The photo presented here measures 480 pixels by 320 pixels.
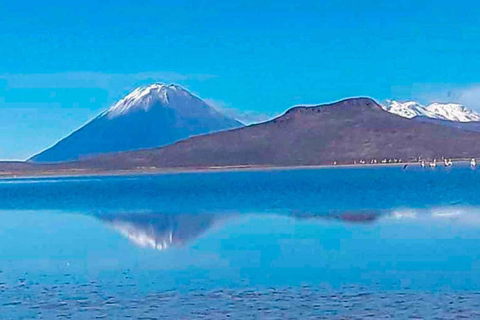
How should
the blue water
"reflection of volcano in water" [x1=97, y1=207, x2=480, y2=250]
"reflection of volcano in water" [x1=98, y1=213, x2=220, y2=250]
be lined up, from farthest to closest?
1. "reflection of volcano in water" [x1=97, y1=207, x2=480, y2=250]
2. "reflection of volcano in water" [x1=98, y1=213, x2=220, y2=250]
3. the blue water

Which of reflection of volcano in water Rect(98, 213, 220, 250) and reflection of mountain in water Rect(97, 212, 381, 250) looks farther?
reflection of mountain in water Rect(97, 212, 381, 250)

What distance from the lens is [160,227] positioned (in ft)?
113

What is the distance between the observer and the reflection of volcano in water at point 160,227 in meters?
29.0

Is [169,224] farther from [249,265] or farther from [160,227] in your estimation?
[249,265]

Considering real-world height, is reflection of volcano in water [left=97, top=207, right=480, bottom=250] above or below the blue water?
above

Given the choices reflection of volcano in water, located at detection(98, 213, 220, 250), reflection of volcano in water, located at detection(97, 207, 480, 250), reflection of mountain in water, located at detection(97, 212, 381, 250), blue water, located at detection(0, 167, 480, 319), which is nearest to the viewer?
blue water, located at detection(0, 167, 480, 319)

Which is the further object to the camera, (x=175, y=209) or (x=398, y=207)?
(x=175, y=209)

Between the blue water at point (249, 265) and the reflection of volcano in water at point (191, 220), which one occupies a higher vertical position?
the reflection of volcano in water at point (191, 220)

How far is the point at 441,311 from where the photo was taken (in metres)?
15.4

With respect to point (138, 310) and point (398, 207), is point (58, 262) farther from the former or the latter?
point (398, 207)

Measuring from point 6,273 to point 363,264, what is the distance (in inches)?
356

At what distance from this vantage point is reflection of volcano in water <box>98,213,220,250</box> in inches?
1144

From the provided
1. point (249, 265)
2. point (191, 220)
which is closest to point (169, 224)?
point (191, 220)

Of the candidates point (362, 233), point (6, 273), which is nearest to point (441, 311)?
point (6, 273)
